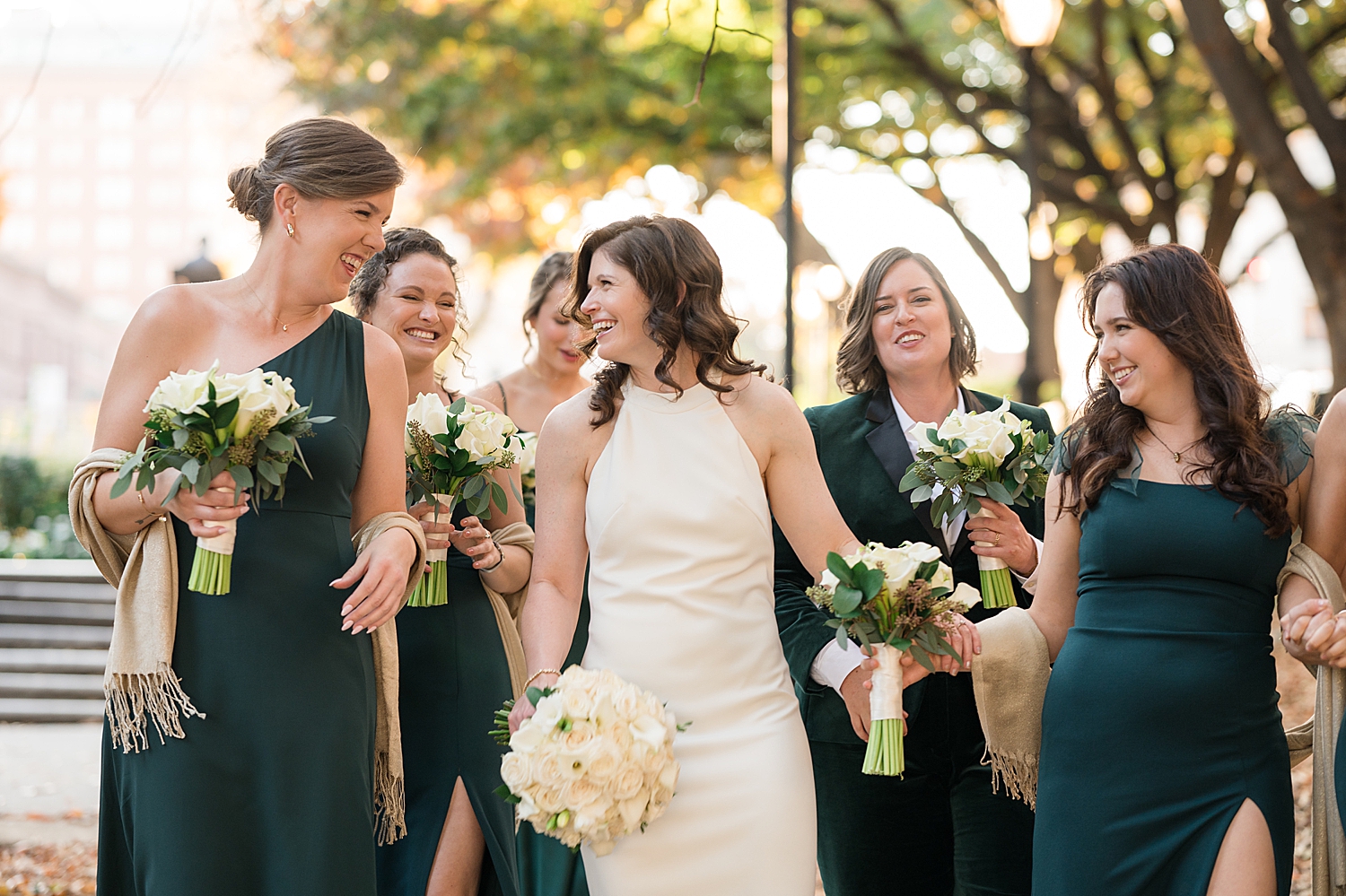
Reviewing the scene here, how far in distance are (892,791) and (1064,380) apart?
616 inches

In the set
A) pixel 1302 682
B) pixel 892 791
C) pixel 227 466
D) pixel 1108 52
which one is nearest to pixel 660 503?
pixel 227 466

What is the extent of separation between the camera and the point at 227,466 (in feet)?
10.0

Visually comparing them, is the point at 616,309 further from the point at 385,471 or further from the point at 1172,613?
the point at 1172,613

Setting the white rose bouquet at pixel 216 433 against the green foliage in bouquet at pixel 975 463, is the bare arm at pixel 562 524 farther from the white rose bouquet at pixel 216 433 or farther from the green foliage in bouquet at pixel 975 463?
the green foliage in bouquet at pixel 975 463

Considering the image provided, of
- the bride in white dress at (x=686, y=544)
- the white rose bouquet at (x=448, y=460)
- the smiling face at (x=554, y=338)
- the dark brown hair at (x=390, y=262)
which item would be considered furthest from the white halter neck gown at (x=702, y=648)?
the smiling face at (x=554, y=338)

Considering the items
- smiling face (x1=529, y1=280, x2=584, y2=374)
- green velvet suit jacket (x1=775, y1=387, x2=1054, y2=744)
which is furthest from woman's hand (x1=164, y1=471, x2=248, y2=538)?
smiling face (x1=529, y1=280, x2=584, y2=374)

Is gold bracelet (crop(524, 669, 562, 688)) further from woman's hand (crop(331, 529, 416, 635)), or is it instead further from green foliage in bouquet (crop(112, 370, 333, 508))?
green foliage in bouquet (crop(112, 370, 333, 508))

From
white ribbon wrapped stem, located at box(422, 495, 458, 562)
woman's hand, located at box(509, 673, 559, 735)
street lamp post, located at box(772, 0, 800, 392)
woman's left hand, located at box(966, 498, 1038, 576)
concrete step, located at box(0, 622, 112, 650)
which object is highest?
street lamp post, located at box(772, 0, 800, 392)

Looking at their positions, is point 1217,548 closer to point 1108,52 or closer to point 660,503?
point 660,503

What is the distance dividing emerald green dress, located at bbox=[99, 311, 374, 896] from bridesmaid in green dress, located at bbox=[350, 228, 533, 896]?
773 mm

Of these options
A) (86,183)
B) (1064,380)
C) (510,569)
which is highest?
(86,183)

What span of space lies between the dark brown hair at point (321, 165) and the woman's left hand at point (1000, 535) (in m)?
2.09

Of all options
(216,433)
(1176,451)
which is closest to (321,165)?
(216,433)

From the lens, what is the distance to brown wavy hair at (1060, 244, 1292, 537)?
11.4 feet
